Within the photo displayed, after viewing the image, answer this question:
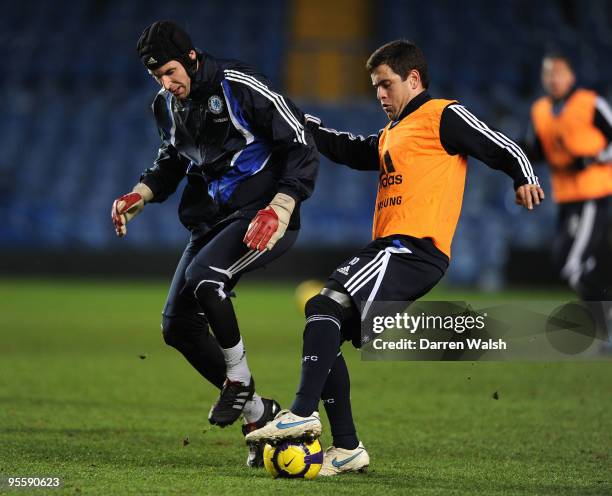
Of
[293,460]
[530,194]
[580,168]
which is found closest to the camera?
[293,460]

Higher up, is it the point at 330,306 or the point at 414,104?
the point at 414,104

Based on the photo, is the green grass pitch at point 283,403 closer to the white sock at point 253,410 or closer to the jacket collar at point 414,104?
the white sock at point 253,410

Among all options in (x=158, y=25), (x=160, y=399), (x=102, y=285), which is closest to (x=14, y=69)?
(x=102, y=285)

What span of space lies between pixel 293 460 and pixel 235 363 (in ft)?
2.03

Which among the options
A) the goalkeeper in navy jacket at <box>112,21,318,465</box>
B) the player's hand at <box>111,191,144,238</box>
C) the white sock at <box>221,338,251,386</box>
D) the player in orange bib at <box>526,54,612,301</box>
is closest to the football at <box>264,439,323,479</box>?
the goalkeeper in navy jacket at <box>112,21,318,465</box>

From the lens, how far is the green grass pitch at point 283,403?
4227 mm

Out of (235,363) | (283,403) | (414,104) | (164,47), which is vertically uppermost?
(164,47)

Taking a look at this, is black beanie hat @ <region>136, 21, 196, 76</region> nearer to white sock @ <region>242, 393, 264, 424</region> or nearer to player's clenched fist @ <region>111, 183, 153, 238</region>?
player's clenched fist @ <region>111, 183, 153, 238</region>

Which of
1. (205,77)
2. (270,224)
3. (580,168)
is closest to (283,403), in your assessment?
(270,224)

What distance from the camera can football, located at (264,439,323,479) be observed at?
4293mm

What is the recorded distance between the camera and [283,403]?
6.38 meters

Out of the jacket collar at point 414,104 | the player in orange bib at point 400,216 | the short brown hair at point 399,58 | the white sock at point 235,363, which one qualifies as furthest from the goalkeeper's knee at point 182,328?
the short brown hair at point 399,58

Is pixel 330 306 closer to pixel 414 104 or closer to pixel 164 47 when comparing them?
pixel 414 104

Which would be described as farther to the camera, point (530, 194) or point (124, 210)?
point (124, 210)
